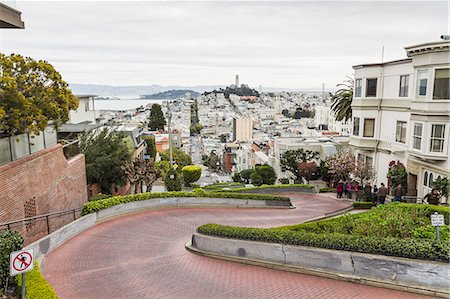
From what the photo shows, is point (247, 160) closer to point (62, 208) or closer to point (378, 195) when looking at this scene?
point (378, 195)

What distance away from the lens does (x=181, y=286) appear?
31.6 feet

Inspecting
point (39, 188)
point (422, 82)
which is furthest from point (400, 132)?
point (39, 188)

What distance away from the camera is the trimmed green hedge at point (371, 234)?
903 cm

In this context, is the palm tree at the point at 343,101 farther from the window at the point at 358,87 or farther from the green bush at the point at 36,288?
the green bush at the point at 36,288

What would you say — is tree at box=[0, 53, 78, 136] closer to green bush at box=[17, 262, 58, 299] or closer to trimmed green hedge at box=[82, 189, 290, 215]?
trimmed green hedge at box=[82, 189, 290, 215]

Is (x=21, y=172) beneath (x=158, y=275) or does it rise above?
above

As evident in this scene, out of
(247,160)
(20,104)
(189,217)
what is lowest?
(247,160)

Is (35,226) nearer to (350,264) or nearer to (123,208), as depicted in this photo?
(123,208)

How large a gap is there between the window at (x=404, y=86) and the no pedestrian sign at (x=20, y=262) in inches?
937

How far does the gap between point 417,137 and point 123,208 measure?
54.1 ft

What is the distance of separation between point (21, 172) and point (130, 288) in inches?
267

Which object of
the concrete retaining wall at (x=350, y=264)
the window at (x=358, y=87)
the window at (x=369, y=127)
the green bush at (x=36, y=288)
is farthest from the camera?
the window at (x=358, y=87)

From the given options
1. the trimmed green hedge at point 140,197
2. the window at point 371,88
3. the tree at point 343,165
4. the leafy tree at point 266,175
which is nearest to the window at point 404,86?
the window at point 371,88

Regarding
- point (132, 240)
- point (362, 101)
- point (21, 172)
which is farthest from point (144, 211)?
point (362, 101)
